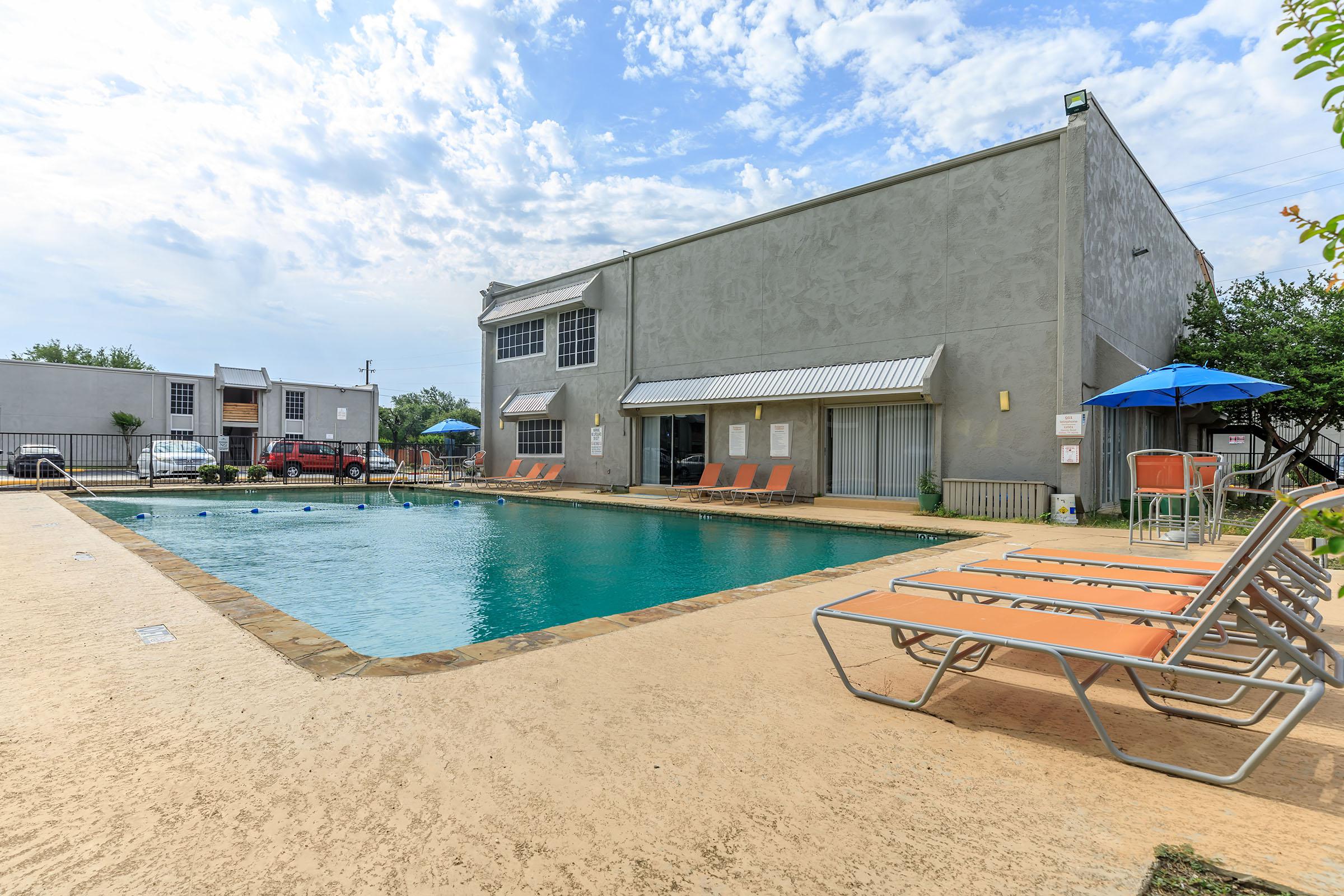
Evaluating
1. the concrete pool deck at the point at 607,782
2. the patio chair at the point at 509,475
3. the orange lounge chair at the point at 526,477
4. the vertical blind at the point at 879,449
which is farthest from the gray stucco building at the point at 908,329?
the concrete pool deck at the point at 607,782

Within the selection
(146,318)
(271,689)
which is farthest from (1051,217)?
(146,318)

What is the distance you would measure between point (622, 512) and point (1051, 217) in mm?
9670

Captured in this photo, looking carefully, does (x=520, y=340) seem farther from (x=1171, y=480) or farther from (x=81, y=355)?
(x=81, y=355)

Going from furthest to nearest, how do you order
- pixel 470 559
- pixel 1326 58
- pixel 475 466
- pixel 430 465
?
pixel 430 465 < pixel 475 466 < pixel 470 559 < pixel 1326 58

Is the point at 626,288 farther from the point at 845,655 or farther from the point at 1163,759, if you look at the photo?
the point at 1163,759

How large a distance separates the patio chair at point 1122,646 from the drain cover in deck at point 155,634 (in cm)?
353

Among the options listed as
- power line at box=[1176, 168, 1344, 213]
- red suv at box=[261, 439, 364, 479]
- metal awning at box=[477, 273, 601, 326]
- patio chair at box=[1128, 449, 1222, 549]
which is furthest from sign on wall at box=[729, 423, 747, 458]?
power line at box=[1176, 168, 1344, 213]

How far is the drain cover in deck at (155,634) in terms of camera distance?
11.1ft

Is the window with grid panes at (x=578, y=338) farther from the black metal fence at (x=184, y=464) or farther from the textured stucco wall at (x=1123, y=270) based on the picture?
the textured stucco wall at (x=1123, y=270)

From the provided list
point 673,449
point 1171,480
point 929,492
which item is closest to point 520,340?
point 673,449

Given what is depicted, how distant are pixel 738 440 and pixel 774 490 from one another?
1996mm

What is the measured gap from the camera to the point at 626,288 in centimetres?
1767

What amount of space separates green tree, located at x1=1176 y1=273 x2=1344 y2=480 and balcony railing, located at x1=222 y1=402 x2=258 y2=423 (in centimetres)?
4087

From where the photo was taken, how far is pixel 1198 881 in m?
1.44
